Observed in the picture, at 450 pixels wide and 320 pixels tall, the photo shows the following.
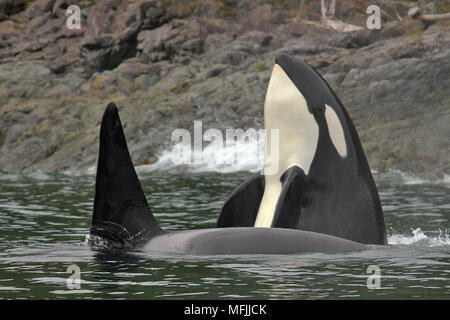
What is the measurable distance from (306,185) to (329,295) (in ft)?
8.24

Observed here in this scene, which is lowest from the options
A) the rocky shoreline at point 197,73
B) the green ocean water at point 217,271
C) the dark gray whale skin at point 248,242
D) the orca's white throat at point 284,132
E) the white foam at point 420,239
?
the white foam at point 420,239

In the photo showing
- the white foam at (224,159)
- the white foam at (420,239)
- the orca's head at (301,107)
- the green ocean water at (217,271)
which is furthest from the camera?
the white foam at (224,159)

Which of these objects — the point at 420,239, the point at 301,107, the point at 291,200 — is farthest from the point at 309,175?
the point at 420,239

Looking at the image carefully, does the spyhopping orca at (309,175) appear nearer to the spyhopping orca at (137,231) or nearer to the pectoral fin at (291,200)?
the pectoral fin at (291,200)

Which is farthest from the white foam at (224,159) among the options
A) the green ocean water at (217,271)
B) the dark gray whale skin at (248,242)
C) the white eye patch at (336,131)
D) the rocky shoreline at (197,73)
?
the dark gray whale skin at (248,242)

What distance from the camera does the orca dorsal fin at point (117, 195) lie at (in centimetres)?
809

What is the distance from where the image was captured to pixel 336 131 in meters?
9.20

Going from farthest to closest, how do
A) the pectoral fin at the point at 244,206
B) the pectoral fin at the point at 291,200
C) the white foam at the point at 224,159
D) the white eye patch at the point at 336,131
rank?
1. the white foam at the point at 224,159
2. the pectoral fin at the point at 244,206
3. the white eye patch at the point at 336,131
4. the pectoral fin at the point at 291,200

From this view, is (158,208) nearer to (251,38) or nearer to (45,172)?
(45,172)

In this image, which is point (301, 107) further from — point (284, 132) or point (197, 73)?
point (197, 73)

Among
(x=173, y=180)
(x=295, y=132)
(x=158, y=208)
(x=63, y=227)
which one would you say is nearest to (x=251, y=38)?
(x=173, y=180)

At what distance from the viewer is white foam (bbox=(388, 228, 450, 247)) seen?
410 inches

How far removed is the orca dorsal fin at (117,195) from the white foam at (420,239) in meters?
3.62

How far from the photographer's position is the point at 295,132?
9453 mm
